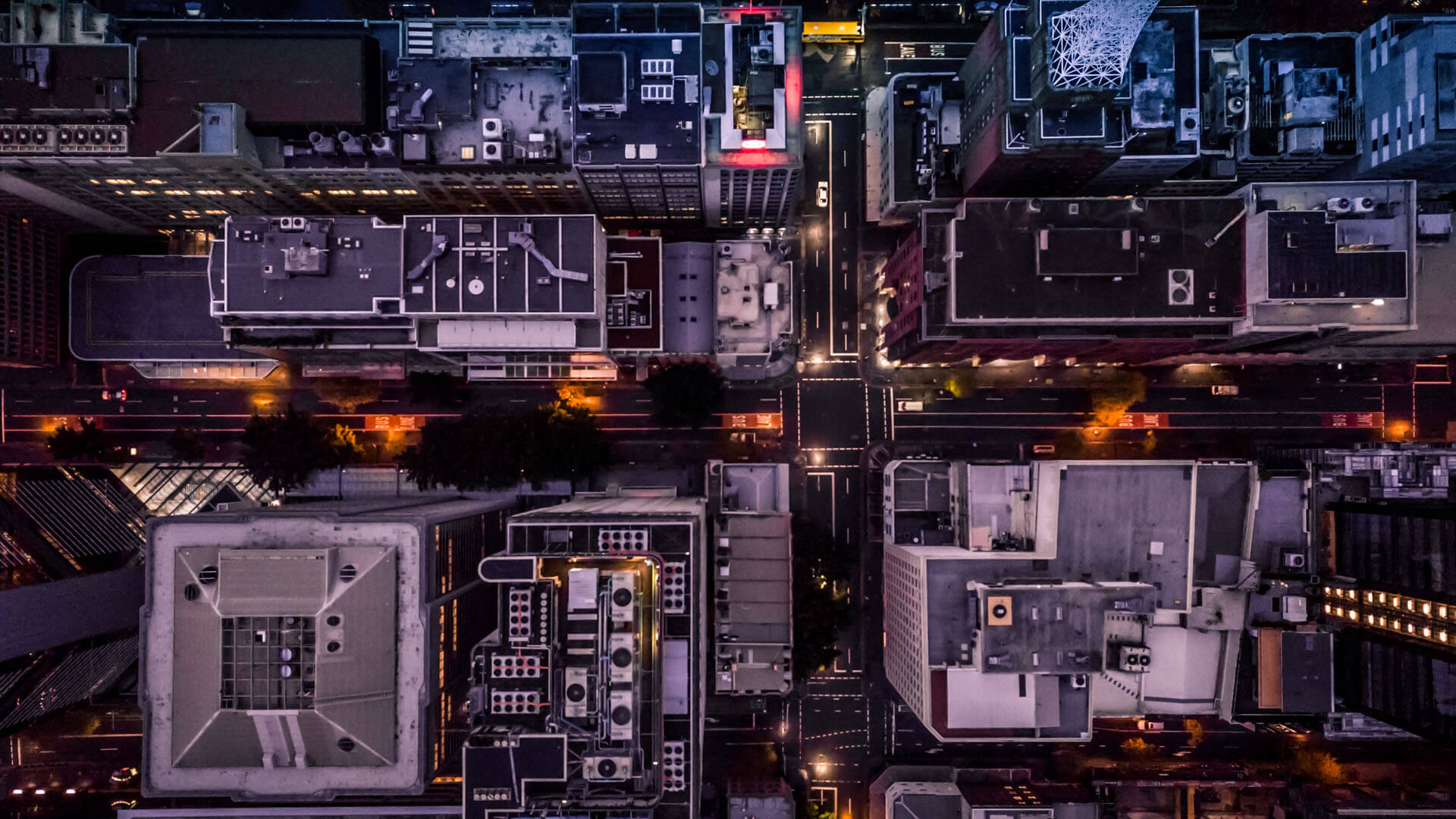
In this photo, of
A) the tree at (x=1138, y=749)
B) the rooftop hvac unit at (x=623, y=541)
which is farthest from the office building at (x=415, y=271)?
the tree at (x=1138, y=749)

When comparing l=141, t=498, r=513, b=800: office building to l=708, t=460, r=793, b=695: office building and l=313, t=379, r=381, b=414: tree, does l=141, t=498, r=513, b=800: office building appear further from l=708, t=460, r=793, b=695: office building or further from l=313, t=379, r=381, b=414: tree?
l=708, t=460, r=793, b=695: office building

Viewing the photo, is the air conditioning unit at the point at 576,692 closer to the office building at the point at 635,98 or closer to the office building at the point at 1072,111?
the office building at the point at 635,98

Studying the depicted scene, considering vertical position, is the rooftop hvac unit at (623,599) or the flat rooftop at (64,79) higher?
the flat rooftop at (64,79)

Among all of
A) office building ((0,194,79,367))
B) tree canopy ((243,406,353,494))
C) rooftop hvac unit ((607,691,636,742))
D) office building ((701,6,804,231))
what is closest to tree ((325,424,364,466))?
tree canopy ((243,406,353,494))

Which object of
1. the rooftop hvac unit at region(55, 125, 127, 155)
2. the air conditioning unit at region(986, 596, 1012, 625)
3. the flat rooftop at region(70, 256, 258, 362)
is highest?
the rooftop hvac unit at region(55, 125, 127, 155)

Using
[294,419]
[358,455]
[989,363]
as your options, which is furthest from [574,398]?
[989,363]

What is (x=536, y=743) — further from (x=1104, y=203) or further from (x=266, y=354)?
(x=1104, y=203)
